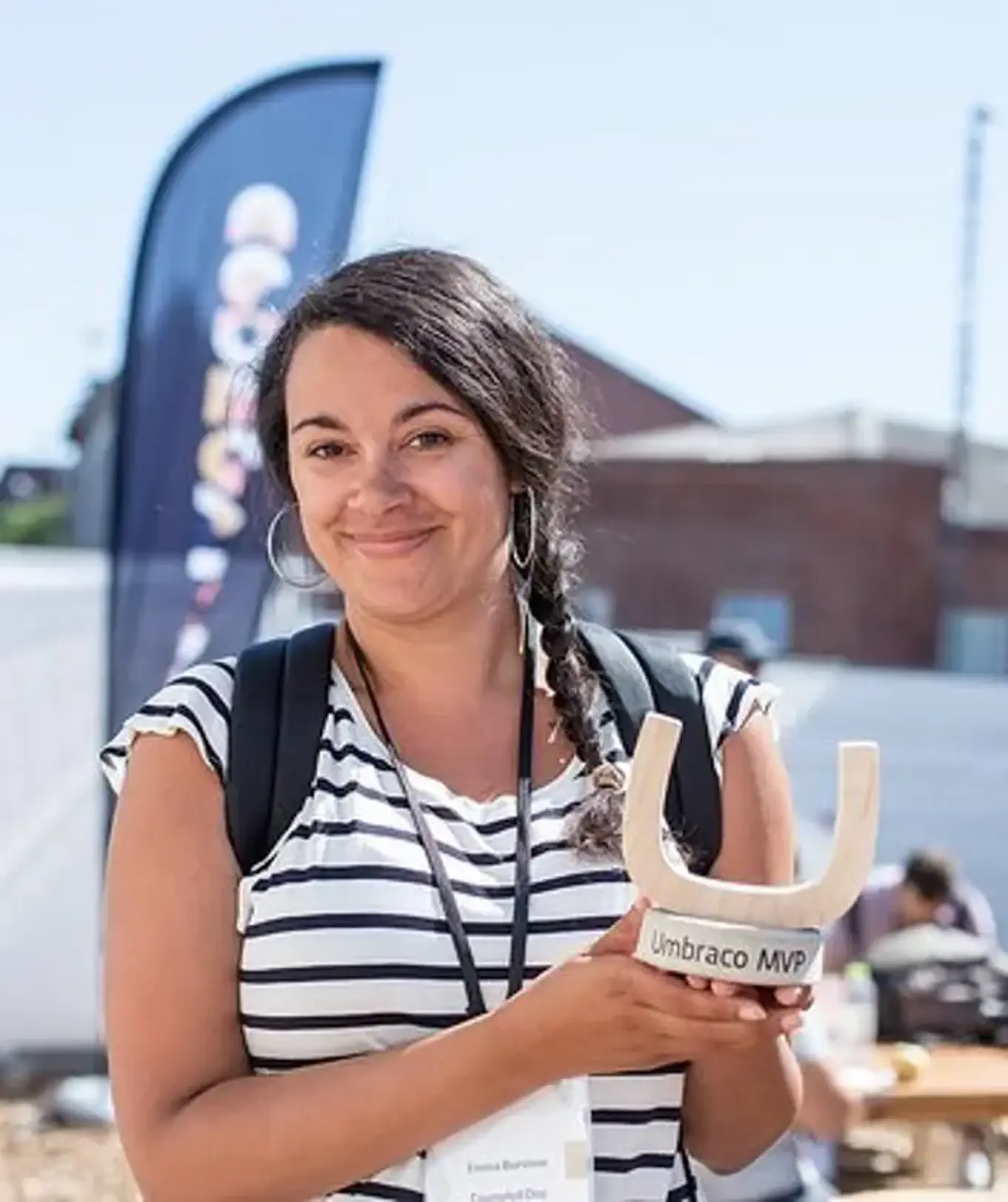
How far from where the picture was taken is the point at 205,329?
577 cm

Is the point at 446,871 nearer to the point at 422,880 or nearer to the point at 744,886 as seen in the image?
the point at 422,880

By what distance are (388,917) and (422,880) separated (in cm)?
4

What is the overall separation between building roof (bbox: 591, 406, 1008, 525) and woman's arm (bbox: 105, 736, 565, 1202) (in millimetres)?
17891

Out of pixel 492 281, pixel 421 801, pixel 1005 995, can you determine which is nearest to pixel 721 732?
pixel 421 801

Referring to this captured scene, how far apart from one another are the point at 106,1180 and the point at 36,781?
1654 millimetres

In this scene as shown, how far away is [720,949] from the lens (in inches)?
47.2

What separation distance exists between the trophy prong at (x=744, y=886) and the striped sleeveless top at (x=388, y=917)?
0.17m

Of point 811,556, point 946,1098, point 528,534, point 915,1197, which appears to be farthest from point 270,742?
point 811,556

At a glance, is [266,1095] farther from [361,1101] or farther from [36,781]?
[36,781]

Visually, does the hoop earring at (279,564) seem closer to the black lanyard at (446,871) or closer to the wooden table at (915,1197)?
the black lanyard at (446,871)

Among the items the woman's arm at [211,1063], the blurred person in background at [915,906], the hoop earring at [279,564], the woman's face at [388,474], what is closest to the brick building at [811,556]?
the blurred person in background at [915,906]

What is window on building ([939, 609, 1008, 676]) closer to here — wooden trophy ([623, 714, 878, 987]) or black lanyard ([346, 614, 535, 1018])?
black lanyard ([346, 614, 535, 1018])

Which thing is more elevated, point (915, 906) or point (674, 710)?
point (674, 710)

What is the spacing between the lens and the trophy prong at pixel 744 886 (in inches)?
47.6
